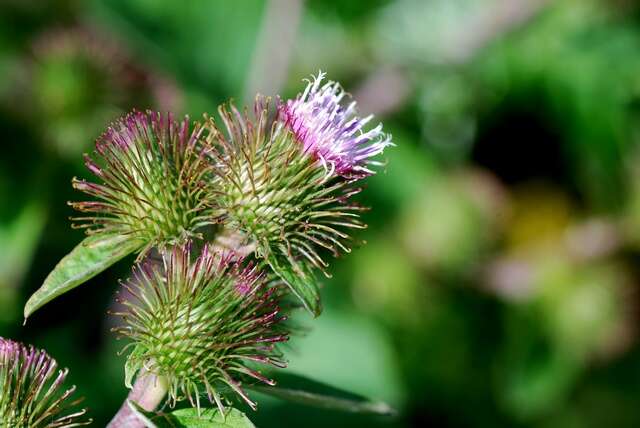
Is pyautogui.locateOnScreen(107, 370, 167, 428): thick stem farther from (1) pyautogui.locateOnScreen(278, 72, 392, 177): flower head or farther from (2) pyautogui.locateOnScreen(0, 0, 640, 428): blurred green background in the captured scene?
(2) pyautogui.locateOnScreen(0, 0, 640, 428): blurred green background

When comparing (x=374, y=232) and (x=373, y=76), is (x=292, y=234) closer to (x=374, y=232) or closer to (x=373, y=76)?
(x=374, y=232)

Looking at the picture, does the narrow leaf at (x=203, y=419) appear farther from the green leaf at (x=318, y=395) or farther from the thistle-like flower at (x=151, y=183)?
the thistle-like flower at (x=151, y=183)

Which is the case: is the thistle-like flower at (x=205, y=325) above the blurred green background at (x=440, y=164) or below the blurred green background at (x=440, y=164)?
below

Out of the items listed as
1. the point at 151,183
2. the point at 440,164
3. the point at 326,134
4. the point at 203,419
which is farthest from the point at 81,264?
the point at 440,164

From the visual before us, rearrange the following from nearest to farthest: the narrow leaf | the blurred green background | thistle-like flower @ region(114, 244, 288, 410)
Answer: the narrow leaf → thistle-like flower @ region(114, 244, 288, 410) → the blurred green background

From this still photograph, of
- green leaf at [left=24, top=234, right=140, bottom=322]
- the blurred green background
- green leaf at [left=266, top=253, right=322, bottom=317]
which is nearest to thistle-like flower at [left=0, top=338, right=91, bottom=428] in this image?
green leaf at [left=24, top=234, right=140, bottom=322]

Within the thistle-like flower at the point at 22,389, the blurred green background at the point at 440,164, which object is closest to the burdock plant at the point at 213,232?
the thistle-like flower at the point at 22,389
